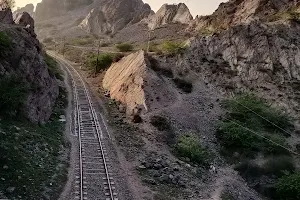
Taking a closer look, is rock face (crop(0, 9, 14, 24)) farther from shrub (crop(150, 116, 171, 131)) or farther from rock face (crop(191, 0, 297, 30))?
rock face (crop(191, 0, 297, 30))

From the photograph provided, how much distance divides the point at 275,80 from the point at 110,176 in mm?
24284

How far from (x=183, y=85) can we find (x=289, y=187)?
15721mm

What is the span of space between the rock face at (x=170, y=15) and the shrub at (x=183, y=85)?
5163cm

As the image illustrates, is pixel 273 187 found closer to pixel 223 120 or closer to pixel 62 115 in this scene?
pixel 223 120

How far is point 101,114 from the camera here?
29.1 m

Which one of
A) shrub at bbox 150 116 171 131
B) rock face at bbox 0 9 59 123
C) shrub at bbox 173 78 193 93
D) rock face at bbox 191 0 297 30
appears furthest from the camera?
rock face at bbox 191 0 297 30

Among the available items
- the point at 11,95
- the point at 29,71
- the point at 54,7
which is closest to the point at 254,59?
the point at 29,71

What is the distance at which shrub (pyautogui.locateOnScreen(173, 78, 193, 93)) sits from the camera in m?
34.2

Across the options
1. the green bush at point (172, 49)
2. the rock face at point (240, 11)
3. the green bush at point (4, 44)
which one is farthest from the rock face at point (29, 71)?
the rock face at point (240, 11)

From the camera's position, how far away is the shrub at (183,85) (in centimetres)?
3422

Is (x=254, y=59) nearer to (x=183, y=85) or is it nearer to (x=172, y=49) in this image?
(x=172, y=49)

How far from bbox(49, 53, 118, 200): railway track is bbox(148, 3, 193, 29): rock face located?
6140cm

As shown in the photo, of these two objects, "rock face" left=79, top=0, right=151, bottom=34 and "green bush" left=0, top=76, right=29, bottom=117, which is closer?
"green bush" left=0, top=76, right=29, bottom=117

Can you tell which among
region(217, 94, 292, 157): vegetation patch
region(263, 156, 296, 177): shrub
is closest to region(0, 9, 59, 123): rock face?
region(217, 94, 292, 157): vegetation patch
